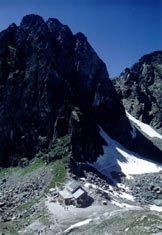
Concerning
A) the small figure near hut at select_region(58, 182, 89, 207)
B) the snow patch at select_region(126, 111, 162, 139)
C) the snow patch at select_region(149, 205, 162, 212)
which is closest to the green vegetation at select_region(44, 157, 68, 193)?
the small figure near hut at select_region(58, 182, 89, 207)

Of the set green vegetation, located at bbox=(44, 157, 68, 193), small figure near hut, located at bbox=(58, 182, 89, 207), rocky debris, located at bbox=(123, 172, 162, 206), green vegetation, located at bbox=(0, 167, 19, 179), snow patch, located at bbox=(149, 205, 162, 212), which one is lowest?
snow patch, located at bbox=(149, 205, 162, 212)

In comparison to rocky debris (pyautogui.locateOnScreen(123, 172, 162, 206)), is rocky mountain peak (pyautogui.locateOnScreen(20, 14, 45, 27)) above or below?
above

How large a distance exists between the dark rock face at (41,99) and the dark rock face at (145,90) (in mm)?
32084

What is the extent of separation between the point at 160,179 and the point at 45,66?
141 feet

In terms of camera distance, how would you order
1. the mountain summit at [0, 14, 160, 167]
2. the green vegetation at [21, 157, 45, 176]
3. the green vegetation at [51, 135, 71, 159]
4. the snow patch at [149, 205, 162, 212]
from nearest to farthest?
the snow patch at [149, 205, 162, 212]
the green vegetation at [51, 135, 71, 159]
the green vegetation at [21, 157, 45, 176]
the mountain summit at [0, 14, 160, 167]

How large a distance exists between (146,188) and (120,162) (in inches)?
540

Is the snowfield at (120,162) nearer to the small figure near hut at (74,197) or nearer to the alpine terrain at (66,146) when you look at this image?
the alpine terrain at (66,146)

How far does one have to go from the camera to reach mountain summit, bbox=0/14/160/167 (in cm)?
5166

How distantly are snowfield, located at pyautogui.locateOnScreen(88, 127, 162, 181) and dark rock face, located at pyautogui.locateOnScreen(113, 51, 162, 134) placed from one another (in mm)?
35509

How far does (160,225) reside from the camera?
17.8 meters

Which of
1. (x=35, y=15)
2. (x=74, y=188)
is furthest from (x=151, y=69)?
(x=74, y=188)

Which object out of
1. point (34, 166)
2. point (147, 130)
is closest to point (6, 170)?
point (34, 166)

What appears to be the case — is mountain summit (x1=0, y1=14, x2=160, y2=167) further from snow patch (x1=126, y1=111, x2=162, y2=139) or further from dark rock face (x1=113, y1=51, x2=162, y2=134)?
dark rock face (x1=113, y1=51, x2=162, y2=134)

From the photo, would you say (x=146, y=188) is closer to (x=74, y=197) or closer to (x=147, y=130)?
(x=74, y=197)
